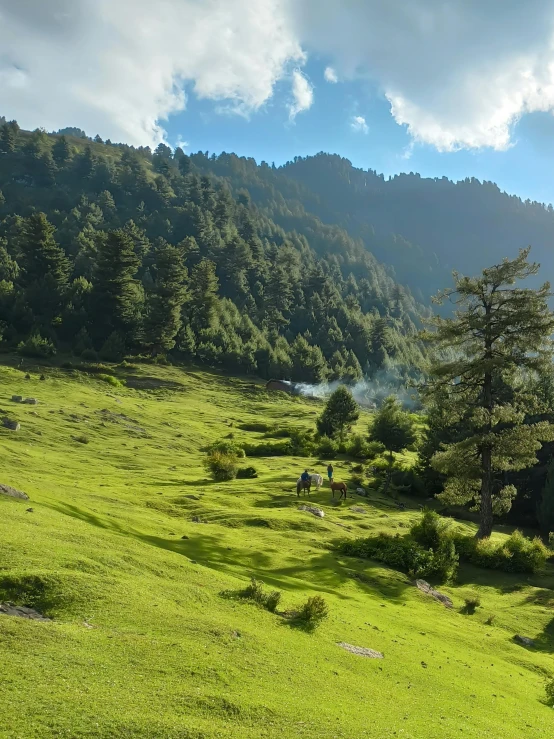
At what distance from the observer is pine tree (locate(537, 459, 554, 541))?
148ft

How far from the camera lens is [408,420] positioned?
5928 cm

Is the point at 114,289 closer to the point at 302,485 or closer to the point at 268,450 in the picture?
the point at 268,450

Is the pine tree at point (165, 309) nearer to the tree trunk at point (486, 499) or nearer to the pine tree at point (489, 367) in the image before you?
the pine tree at point (489, 367)

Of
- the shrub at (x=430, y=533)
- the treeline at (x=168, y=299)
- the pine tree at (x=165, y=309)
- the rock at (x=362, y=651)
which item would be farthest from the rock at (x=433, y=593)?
the pine tree at (x=165, y=309)

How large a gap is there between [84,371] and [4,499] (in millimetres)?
76283

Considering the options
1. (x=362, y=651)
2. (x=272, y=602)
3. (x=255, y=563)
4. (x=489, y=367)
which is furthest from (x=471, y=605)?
(x=489, y=367)

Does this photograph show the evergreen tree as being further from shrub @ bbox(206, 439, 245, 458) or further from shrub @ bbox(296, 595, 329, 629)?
shrub @ bbox(296, 595, 329, 629)

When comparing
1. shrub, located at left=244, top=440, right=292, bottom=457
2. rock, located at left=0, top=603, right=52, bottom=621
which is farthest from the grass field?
shrub, located at left=244, top=440, right=292, bottom=457

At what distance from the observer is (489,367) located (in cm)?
3189

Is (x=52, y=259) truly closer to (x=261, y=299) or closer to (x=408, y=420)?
(x=261, y=299)

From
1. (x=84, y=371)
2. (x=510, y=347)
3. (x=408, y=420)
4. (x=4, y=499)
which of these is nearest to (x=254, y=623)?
(x=4, y=499)

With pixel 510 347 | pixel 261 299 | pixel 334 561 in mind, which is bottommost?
pixel 334 561

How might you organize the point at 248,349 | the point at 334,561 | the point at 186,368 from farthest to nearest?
the point at 248,349, the point at 186,368, the point at 334,561

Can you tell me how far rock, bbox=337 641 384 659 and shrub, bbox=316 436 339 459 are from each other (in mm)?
Result: 45756
